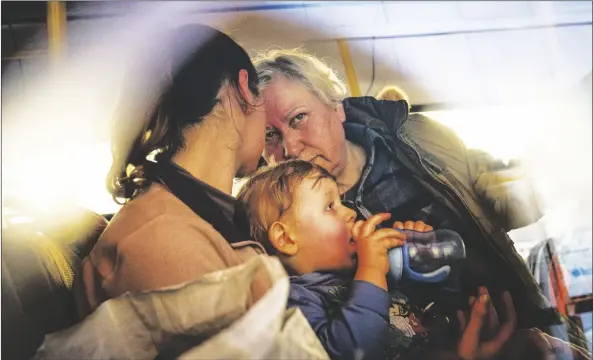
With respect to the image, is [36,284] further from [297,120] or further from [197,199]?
[297,120]

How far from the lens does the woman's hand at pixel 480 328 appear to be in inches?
37.8

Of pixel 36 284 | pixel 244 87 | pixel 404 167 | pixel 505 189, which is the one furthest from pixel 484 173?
pixel 36 284

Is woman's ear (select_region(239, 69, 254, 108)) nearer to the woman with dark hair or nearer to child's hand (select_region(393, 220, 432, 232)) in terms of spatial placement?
the woman with dark hair

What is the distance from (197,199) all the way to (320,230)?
0.23 metres

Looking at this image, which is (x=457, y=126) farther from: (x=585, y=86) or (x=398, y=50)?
(x=585, y=86)

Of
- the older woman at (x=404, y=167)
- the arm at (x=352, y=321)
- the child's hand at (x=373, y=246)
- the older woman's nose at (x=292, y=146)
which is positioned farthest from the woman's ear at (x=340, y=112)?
the arm at (x=352, y=321)

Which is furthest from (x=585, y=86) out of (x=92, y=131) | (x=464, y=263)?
(x=92, y=131)

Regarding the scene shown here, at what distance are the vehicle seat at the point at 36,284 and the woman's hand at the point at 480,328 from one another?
69 cm

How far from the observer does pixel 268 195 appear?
923 millimetres

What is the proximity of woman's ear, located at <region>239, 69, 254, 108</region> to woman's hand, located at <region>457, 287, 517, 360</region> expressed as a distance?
0.58 m

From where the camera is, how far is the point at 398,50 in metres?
1.25

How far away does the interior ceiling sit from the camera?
3.80 feet

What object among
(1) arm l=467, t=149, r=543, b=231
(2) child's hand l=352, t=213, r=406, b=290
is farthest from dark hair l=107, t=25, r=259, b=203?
(1) arm l=467, t=149, r=543, b=231

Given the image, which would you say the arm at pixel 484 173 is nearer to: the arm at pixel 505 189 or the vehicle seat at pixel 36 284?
the arm at pixel 505 189
